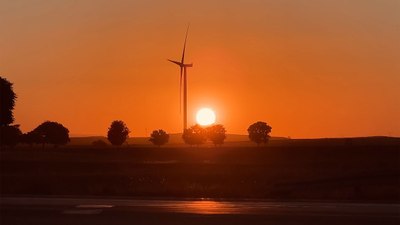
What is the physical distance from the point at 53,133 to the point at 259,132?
192 feet

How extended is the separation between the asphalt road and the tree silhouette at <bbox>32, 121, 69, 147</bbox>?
12138 cm

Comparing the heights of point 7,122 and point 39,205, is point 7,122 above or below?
above

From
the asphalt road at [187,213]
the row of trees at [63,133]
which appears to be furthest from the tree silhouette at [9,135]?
the asphalt road at [187,213]

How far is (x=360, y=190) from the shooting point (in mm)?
24703

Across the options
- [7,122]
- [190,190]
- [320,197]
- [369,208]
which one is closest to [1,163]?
[7,122]

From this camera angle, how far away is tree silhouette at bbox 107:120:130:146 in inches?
6166

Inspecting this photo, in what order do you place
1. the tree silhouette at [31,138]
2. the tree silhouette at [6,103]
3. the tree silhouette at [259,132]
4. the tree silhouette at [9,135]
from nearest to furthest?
→ the tree silhouette at [6,103]
the tree silhouette at [9,135]
the tree silhouette at [31,138]
the tree silhouette at [259,132]

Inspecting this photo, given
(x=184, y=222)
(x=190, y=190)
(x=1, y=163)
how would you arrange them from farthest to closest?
(x=1, y=163) → (x=190, y=190) → (x=184, y=222)

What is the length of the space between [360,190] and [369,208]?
7.16m

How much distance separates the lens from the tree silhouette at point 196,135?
526 feet

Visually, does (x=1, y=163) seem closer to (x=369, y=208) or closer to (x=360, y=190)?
(x=360, y=190)

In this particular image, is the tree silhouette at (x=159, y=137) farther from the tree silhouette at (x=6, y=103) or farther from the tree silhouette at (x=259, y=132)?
the tree silhouette at (x=6, y=103)

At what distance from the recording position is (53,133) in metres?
139

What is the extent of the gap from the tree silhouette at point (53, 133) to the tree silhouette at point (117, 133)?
16410 millimetres
